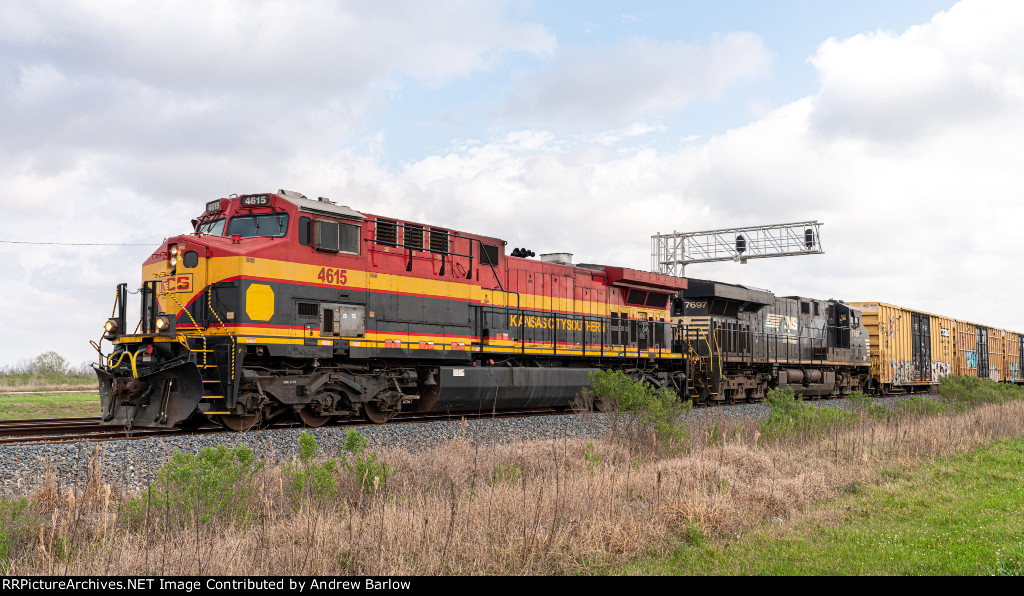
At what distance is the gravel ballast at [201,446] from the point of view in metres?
7.67

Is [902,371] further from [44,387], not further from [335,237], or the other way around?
[44,387]

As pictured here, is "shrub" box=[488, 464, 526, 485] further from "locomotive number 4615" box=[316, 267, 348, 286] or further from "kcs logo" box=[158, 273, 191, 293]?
"kcs logo" box=[158, 273, 191, 293]

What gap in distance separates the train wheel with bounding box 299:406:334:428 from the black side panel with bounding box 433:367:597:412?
236 centimetres

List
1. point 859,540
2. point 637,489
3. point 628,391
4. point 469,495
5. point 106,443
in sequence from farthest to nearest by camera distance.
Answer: point 628,391, point 106,443, point 637,489, point 469,495, point 859,540

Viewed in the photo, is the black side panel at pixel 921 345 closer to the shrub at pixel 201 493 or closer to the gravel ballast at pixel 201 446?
the gravel ballast at pixel 201 446

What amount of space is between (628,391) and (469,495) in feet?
16.2

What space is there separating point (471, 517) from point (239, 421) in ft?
22.8

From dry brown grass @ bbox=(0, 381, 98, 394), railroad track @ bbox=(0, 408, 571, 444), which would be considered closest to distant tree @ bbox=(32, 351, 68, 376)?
dry brown grass @ bbox=(0, 381, 98, 394)

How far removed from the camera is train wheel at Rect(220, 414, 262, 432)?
11.4 metres

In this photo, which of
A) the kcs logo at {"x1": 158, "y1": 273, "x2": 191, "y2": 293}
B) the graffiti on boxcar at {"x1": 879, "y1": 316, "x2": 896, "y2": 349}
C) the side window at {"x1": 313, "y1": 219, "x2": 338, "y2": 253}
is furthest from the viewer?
the graffiti on boxcar at {"x1": 879, "y1": 316, "x2": 896, "y2": 349}

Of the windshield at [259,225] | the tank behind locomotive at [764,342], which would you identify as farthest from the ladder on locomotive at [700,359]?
the windshield at [259,225]
